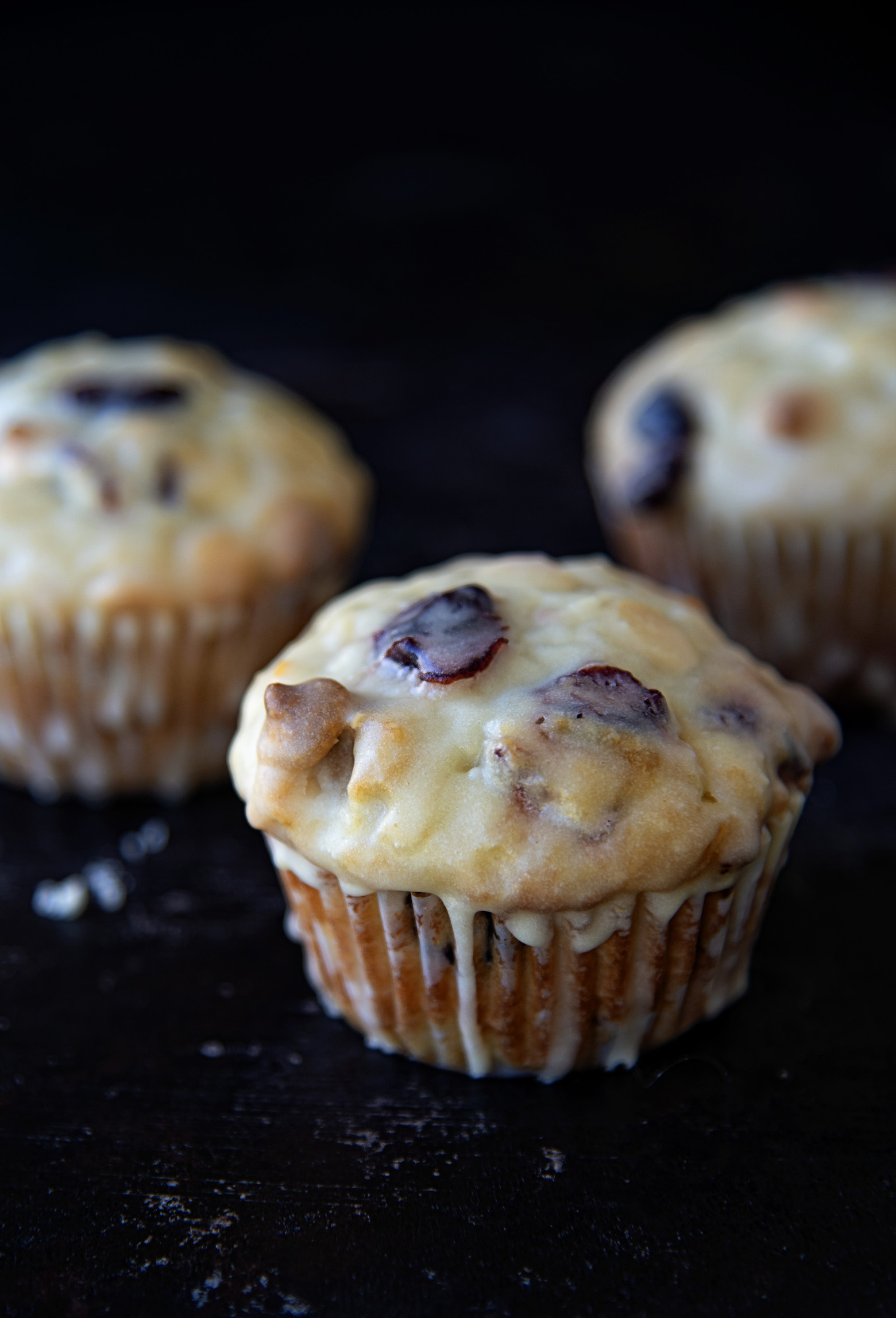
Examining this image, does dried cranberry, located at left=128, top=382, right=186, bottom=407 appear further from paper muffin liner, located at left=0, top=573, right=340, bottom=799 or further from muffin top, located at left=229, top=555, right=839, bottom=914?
muffin top, located at left=229, top=555, right=839, bottom=914

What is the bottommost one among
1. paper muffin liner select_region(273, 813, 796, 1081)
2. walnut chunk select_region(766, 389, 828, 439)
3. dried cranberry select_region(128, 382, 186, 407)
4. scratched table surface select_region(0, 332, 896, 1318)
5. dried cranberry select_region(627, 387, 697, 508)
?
scratched table surface select_region(0, 332, 896, 1318)

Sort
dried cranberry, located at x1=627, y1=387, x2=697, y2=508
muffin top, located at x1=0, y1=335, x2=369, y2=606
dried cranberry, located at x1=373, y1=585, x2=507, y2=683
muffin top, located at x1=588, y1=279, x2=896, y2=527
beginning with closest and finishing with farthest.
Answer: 1. dried cranberry, located at x1=373, y1=585, x2=507, y2=683
2. muffin top, located at x1=0, y1=335, x2=369, y2=606
3. muffin top, located at x1=588, y1=279, x2=896, y2=527
4. dried cranberry, located at x1=627, y1=387, x2=697, y2=508

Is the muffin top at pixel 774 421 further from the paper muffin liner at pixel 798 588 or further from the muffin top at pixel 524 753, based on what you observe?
the muffin top at pixel 524 753

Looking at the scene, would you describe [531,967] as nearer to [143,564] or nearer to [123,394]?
[143,564]

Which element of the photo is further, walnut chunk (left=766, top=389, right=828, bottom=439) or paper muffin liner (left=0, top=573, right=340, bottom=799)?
walnut chunk (left=766, top=389, right=828, bottom=439)

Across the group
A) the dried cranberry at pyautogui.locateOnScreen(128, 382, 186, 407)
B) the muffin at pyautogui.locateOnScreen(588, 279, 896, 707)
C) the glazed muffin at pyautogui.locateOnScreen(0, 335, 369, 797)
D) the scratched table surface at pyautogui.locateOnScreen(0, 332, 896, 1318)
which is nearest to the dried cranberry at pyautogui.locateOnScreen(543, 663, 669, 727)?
the scratched table surface at pyautogui.locateOnScreen(0, 332, 896, 1318)

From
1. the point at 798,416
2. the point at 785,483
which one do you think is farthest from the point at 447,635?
the point at 798,416

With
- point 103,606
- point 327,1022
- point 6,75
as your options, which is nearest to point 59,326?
point 6,75

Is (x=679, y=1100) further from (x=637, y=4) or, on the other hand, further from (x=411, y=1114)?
(x=637, y=4)
